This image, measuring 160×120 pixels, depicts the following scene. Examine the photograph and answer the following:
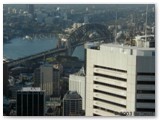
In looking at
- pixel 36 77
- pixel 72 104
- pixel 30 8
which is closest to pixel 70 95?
pixel 72 104

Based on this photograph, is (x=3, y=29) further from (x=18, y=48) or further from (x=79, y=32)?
(x=79, y=32)

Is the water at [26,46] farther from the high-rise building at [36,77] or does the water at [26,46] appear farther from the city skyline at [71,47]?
the high-rise building at [36,77]

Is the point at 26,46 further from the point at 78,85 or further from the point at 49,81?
the point at 78,85

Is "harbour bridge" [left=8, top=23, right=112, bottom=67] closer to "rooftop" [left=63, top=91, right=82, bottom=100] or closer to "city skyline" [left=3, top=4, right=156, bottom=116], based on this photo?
"city skyline" [left=3, top=4, right=156, bottom=116]

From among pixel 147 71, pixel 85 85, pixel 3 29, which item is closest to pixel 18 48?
pixel 3 29

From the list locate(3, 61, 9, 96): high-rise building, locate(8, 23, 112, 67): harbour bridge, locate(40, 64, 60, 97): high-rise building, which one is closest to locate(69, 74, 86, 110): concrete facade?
locate(40, 64, 60, 97): high-rise building
